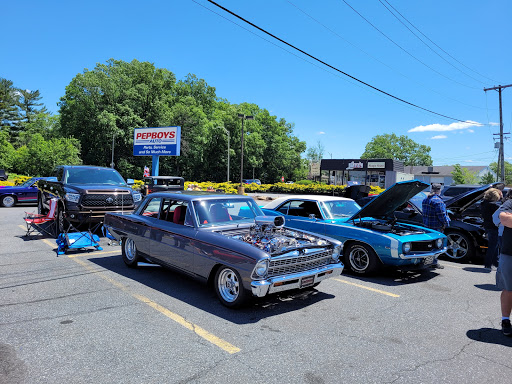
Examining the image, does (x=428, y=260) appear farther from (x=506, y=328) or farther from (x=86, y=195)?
(x=86, y=195)

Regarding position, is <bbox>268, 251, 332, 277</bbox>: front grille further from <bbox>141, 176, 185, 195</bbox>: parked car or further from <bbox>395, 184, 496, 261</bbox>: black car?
<bbox>141, 176, 185, 195</bbox>: parked car

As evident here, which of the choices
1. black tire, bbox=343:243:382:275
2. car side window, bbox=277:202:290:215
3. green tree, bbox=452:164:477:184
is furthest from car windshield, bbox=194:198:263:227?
green tree, bbox=452:164:477:184

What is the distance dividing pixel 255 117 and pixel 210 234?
216 ft

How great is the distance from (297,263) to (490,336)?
2.29 m

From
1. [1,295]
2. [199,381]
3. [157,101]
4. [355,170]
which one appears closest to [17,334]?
[1,295]

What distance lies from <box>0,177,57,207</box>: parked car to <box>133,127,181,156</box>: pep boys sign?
36.9 ft

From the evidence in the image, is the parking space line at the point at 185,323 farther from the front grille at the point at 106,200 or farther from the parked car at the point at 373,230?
the front grille at the point at 106,200

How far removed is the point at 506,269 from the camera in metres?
3.80

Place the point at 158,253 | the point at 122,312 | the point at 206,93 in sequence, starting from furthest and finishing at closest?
1. the point at 206,93
2. the point at 158,253
3. the point at 122,312

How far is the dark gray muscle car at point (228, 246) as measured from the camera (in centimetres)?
420

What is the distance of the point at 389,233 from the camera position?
6227mm

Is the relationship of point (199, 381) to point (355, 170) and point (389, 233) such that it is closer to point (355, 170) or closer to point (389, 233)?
point (389, 233)

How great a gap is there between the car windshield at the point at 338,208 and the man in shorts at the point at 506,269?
3.54m

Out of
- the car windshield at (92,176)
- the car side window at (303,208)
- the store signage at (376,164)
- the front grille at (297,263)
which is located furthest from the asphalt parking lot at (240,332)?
the store signage at (376,164)
